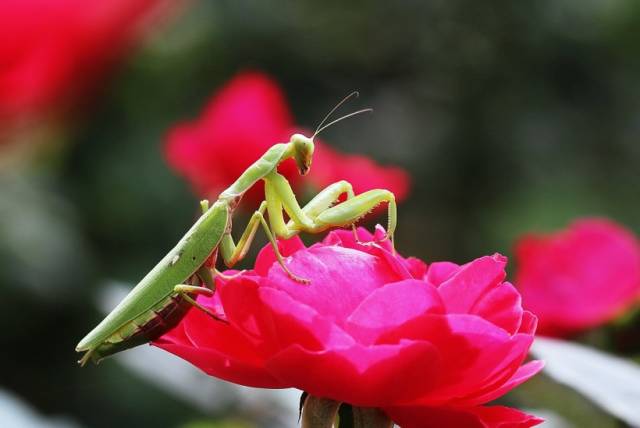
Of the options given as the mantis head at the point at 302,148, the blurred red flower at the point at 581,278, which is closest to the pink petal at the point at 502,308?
A: the mantis head at the point at 302,148

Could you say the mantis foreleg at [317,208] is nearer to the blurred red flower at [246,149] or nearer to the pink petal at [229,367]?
the pink petal at [229,367]

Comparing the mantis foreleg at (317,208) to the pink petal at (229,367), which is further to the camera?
the mantis foreleg at (317,208)

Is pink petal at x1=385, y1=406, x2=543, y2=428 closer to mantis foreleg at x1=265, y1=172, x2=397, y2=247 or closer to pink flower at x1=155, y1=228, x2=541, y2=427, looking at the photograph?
pink flower at x1=155, y1=228, x2=541, y2=427

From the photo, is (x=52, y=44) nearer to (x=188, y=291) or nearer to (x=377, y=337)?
(x=188, y=291)

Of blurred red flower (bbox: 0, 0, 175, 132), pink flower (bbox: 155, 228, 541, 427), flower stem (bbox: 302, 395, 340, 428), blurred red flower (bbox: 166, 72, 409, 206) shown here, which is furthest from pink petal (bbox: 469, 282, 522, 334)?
blurred red flower (bbox: 166, 72, 409, 206)

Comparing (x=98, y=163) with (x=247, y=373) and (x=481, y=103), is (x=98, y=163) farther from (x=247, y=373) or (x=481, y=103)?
(x=247, y=373)

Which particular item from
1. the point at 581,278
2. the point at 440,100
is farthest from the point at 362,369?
the point at 440,100

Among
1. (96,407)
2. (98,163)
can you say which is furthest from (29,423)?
(98,163)
